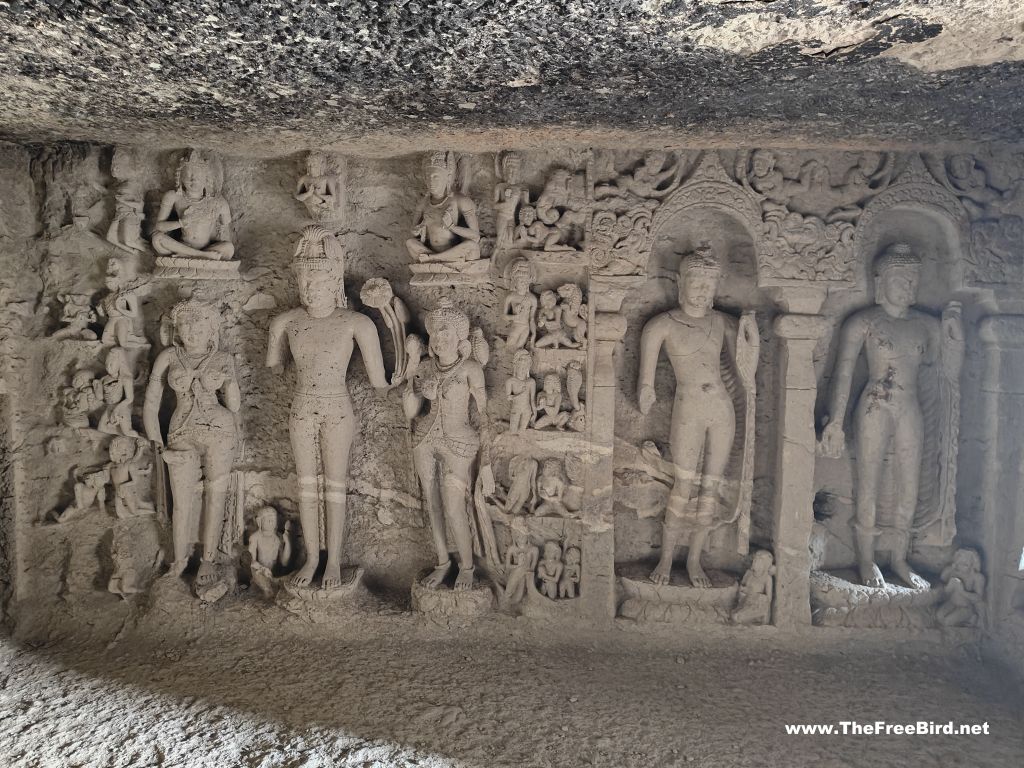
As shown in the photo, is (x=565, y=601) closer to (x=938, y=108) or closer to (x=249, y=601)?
(x=249, y=601)

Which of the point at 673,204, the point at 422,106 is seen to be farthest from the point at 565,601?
the point at 422,106

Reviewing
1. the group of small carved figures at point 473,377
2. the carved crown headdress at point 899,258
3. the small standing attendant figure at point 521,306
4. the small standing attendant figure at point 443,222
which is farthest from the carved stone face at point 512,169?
the carved crown headdress at point 899,258

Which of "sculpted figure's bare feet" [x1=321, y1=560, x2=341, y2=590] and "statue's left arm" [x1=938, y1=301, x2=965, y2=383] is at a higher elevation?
"statue's left arm" [x1=938, y1=301, x2=965, y2=383]

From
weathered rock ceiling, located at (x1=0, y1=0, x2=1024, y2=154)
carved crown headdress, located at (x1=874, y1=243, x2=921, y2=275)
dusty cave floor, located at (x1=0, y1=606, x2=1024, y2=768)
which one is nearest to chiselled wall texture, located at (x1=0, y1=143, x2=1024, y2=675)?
carved crown headdress, located at (x1=874, y1=243, x2=921, y2=275)

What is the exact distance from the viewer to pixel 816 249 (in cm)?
400

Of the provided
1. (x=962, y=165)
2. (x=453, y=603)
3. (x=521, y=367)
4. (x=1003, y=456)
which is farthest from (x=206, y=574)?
(x=962, y=165)

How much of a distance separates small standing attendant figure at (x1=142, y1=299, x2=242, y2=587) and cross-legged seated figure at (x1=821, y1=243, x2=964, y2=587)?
368 cm

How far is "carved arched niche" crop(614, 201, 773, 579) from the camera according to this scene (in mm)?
4262

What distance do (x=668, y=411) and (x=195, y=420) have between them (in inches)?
115

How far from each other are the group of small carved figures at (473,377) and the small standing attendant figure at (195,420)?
0.01 meters

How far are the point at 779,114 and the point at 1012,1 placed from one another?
3.77 ft

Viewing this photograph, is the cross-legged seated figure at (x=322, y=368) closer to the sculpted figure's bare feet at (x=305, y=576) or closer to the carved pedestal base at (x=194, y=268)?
the sculpted figure's bare feet at (x=305, y=576)

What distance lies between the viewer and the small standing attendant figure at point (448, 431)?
415cm

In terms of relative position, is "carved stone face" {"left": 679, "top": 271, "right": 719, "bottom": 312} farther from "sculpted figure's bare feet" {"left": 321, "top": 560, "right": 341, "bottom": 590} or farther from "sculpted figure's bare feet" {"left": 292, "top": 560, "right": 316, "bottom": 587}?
"sculpted figure's bare feet" {"left": 292, "top": 560, "right": 316, "bottom": 587}
